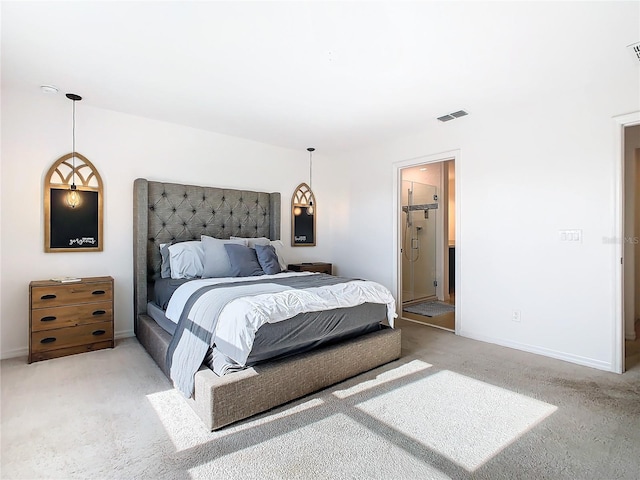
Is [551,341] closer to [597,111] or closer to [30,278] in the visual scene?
[597,111]

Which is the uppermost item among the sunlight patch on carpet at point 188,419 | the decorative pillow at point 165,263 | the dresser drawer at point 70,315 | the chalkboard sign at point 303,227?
the chalkboard sign at point 303,227

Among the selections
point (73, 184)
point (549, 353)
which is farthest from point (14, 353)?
point (549, 353)

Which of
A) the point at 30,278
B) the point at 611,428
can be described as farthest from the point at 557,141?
the point at 30,278

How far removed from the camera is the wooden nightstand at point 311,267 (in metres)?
4.67

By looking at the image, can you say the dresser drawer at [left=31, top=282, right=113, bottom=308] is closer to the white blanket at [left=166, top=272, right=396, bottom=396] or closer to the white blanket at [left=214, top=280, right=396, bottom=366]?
the white blanket at [left=166, top=272, right=396, bottom=396]

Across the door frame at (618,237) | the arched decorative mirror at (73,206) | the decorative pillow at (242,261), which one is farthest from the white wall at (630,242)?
the arched decorative mirror at (73,206)

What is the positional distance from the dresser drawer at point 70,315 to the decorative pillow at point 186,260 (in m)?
0.69

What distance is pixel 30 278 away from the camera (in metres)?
3.15

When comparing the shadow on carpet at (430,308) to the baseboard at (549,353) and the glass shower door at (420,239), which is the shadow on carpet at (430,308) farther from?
the baseboard at (549,353)

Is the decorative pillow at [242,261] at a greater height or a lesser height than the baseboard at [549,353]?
greater

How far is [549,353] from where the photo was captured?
10.5 feet

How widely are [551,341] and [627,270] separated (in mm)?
1367

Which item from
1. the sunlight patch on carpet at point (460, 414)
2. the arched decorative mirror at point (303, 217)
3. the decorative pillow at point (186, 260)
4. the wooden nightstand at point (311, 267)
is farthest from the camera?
the arched decorative mirror at point (303, 217)

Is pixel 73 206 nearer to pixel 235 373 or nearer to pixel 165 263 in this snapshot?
pixel 165 263
